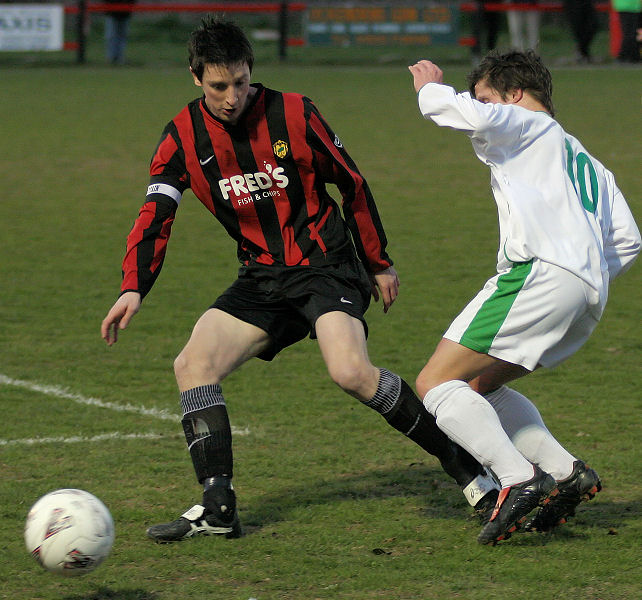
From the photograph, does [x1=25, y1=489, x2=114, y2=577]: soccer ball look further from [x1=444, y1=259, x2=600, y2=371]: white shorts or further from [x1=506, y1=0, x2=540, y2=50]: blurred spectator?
[x1=506, y1=0, x2=540, y2=50]: blurred spectator

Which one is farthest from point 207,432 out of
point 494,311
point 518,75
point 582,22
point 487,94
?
point 582,22

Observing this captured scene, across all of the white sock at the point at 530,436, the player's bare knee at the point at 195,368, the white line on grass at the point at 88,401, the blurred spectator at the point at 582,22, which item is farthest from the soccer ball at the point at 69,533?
the blurred spectator at the point at 582,22

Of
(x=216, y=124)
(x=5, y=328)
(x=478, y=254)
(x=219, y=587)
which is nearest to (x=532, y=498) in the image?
(x=219, y=587)

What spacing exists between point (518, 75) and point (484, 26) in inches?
825

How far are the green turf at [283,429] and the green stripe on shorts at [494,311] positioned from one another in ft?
2.22

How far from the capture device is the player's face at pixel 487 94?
4207 mm

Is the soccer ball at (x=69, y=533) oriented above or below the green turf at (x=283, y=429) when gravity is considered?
above

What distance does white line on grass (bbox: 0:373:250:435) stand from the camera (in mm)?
5703

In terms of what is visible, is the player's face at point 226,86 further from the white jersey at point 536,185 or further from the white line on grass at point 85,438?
the white line on grass at point 85,438

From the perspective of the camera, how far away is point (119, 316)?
436cm

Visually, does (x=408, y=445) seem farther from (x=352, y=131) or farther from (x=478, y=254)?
(x=352, y=131)

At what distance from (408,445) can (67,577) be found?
74.4 inches

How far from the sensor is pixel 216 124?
14.8ft

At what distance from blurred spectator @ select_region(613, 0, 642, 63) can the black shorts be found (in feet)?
60.8
